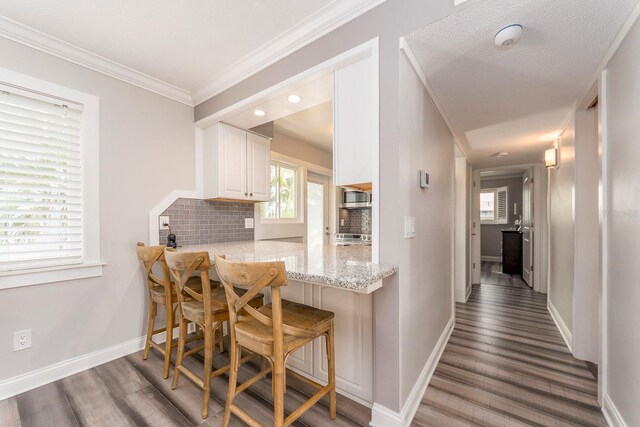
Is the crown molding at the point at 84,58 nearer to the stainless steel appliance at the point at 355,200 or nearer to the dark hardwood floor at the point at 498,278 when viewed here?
the stainless steel appliance at the point at 355,200

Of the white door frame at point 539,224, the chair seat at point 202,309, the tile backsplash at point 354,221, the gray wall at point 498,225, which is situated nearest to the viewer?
the chair seat at point 202,309

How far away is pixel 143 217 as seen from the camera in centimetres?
241

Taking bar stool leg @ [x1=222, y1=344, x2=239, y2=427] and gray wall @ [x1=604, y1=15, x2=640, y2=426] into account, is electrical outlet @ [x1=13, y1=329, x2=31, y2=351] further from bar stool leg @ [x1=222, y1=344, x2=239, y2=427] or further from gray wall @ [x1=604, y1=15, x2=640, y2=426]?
gray wall @ [x1=604, y1=15, x2=640, y2=426]

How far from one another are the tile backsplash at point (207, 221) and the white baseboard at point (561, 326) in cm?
331

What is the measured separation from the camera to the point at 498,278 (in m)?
5.20

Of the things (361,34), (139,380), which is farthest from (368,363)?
(361,34)

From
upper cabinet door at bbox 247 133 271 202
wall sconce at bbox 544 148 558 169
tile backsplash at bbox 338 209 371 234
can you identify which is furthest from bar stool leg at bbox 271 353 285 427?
tile backsplash at bbox 338 209 371 234

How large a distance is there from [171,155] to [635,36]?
125 inches

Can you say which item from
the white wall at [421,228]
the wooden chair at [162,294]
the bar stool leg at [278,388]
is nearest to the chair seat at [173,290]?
the wooden chair at [162,294]

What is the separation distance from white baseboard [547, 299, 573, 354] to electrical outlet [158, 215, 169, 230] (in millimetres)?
3753

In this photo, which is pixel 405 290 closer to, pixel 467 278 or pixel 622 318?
pixel 622 318

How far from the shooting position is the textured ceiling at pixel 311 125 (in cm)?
304

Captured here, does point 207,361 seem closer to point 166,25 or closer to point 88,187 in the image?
point 88,187

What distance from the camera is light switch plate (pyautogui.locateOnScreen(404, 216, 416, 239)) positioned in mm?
1535
